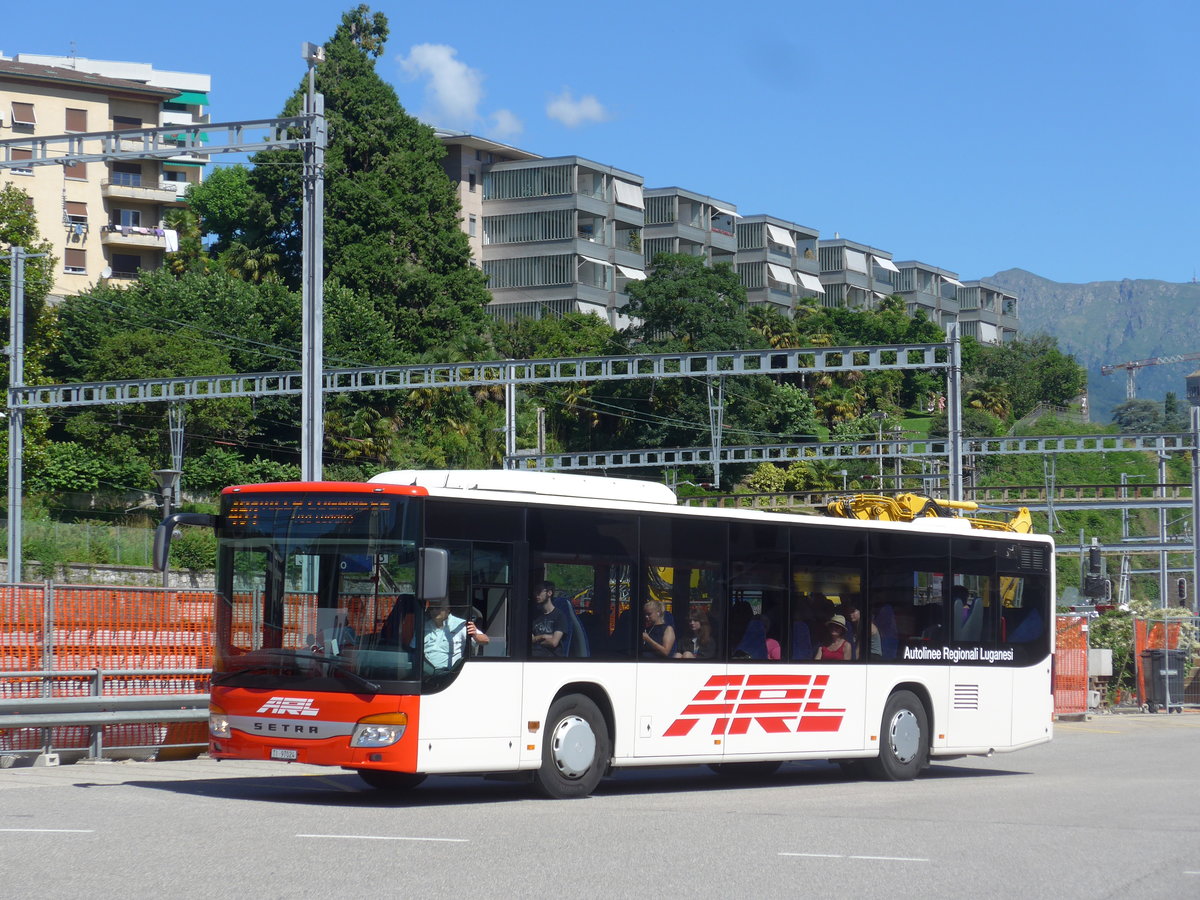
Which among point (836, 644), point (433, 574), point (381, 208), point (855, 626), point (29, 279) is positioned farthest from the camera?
point (381, 208)

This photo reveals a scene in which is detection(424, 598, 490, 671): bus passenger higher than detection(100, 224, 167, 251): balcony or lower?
lower

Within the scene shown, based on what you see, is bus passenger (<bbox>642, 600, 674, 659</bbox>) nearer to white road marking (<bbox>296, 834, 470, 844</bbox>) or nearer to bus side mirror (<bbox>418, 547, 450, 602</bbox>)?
bus side mirror (<bbox>418, 547, 450, 602</bbox>)

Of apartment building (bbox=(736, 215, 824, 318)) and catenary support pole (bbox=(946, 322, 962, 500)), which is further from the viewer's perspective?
apartment building (bbox=(736, 215, 824, 318))

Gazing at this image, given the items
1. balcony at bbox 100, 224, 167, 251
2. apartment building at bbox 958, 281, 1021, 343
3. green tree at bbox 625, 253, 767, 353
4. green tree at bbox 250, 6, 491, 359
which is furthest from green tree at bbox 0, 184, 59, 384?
apartment building at bbox 958, 281, 1021, 343

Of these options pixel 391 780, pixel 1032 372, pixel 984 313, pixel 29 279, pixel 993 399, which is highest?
pixel 984 313

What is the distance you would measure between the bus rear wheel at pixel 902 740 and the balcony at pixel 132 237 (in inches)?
3012

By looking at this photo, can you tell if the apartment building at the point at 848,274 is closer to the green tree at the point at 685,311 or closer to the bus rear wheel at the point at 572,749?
the green tree at the point at 685,311

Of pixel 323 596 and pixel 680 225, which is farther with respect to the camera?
pixel 680 225

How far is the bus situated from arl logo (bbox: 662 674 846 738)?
2 cm

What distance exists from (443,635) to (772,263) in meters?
119

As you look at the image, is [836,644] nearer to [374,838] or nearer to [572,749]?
[572,749]

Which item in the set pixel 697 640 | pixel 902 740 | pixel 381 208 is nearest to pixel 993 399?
pixel 381 208

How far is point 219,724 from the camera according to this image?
1379 centimetres

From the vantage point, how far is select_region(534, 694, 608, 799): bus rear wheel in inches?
559
